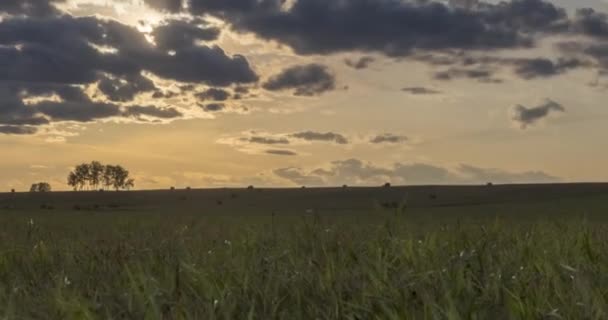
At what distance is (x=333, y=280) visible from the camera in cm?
532

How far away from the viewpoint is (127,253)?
26.3 ft

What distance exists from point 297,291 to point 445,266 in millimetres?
1360

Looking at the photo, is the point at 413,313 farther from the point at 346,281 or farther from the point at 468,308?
the point at 346,281

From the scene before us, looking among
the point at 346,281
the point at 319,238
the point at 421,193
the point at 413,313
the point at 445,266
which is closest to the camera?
the point at 413,313

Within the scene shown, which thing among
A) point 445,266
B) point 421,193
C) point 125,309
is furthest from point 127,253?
point 421,193

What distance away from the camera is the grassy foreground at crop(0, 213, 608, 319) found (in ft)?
14.8

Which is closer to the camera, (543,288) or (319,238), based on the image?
(543,288)

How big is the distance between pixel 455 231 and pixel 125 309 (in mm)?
3968

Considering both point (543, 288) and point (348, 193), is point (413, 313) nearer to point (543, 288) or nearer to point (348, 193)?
point (543, 288)

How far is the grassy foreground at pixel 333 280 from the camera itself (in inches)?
177

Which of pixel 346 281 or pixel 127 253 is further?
pixel 127 253

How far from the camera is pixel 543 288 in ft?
15.4

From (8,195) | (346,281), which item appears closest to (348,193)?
(8,195)

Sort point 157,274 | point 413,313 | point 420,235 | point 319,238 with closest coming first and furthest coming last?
point 413,313, point 157,274, point 319,238, point 420,235
